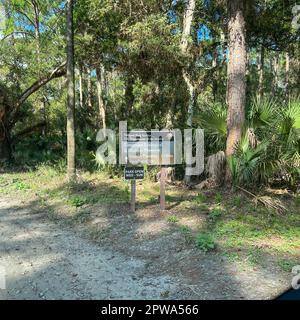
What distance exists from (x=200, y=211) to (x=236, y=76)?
3.02m

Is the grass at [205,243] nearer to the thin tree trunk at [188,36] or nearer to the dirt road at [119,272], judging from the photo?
the dirt road at [119,272]

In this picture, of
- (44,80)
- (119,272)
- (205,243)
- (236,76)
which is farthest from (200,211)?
(44,80)

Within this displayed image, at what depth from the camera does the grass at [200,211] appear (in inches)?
204

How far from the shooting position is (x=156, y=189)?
8.91 metres

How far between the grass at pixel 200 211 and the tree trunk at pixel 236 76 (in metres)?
1.35

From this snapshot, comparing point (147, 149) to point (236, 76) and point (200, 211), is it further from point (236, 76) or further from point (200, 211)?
point (236, 76)

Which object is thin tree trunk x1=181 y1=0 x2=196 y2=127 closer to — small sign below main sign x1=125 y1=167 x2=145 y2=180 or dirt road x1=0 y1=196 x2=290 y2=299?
small sign below main sign x1=125 y1=167 x2=145 y2=180

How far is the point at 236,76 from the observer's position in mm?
7684

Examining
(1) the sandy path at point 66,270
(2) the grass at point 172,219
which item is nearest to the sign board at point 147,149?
(2) the grass at point 172,219
